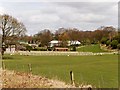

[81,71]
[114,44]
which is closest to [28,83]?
[81,71]

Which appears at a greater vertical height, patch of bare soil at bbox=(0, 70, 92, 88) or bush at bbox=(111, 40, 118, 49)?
bush at bbox=(111, 40, 118, 49)

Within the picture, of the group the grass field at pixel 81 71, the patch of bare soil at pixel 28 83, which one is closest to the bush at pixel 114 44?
the grass field at pixel 81 71

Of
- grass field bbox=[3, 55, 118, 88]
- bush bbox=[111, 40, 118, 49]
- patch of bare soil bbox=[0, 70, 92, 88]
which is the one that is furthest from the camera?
bush bbox=[111, 40, 118, 49]

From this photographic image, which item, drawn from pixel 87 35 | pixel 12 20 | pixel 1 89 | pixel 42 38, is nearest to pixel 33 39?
pixel 42 38

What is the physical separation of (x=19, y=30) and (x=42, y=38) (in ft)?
182

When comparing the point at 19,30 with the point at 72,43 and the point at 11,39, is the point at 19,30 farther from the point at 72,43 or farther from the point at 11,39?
the point at 72,43

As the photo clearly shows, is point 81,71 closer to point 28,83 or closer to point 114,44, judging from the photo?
point 28,83

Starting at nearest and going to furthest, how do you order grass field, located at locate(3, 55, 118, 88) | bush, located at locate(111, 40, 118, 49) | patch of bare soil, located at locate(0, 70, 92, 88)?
patch of bare soil, located at locate(0, 70, 92, 88) → grass field, located at locate(3, 55, 118, 88) → bush, located at locate(111, 40, 118, 49)

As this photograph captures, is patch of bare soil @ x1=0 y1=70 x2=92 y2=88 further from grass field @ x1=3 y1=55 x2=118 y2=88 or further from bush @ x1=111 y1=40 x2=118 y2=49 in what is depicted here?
bush @ x1=111 y1=40 x2=118 y2=49

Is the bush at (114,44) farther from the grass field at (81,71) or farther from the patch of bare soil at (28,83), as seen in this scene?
the patch of bare soil at (28,83)

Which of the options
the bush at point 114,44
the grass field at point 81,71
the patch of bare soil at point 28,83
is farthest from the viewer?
the bush at point 114,44

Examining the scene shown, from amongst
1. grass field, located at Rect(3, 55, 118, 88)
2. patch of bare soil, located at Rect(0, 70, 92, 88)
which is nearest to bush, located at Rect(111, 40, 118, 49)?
grass field, located at Rect(3, 55, 118, 88)

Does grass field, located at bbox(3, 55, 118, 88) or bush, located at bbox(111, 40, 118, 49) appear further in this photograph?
bush, located at bbox(111, 40, 118, 49)

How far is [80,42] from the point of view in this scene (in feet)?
433
